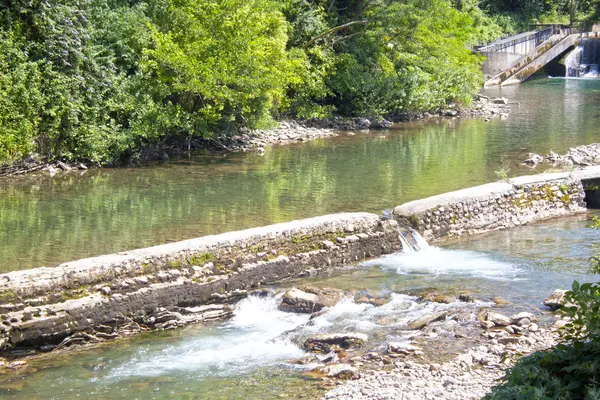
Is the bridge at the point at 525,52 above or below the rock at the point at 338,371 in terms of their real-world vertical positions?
→ above

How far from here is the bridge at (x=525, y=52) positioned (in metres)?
49.9

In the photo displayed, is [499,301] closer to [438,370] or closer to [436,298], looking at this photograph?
[436,298]

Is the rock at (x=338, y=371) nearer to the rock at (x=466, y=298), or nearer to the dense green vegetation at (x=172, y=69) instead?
the rock at (x=466, y=298)

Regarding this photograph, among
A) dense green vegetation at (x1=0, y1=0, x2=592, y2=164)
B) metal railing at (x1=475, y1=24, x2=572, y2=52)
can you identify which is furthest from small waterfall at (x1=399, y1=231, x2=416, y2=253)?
metal railing at (x1=475, y1=24, x2=572, y2=52)

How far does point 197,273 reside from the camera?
12.4 metres

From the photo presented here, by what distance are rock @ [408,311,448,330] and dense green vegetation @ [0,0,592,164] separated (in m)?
13.6

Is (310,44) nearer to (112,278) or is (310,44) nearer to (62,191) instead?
Answer: (62,191)

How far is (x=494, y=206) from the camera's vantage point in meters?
17.3

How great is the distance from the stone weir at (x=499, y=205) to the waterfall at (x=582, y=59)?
1410 inches

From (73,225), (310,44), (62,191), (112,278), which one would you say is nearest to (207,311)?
(112,278)

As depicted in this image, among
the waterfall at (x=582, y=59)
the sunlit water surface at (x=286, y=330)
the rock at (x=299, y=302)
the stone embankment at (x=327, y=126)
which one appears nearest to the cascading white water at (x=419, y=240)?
the sunlit water surface at (x=286, y=330)

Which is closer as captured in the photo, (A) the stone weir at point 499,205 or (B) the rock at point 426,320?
(B) the rock at point 426,320

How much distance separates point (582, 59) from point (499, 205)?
130 feet

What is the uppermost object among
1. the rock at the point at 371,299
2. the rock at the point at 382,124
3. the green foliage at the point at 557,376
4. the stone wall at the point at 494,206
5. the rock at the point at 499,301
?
the green foliage at the point at 557,376
